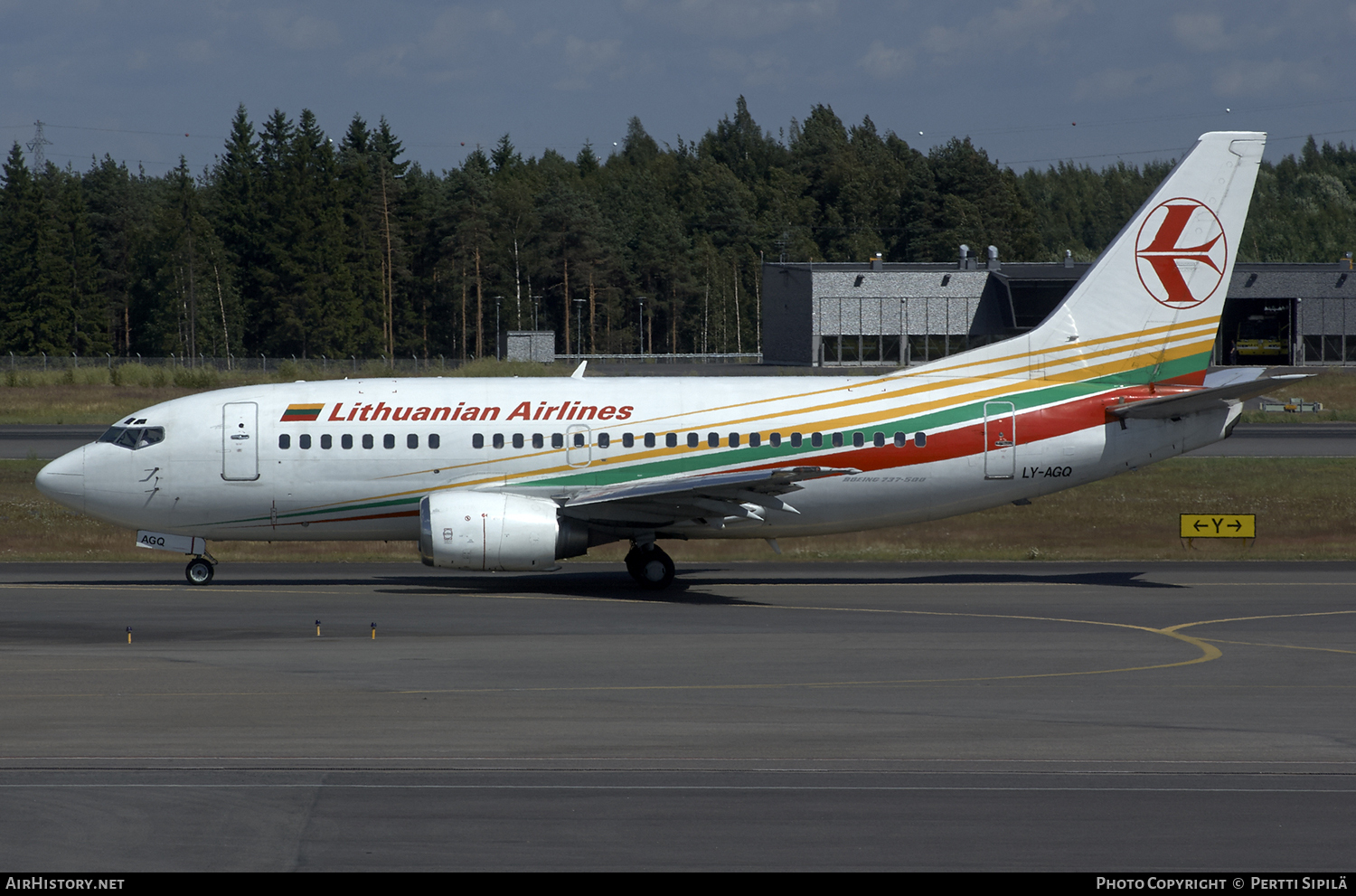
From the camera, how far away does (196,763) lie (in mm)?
14578

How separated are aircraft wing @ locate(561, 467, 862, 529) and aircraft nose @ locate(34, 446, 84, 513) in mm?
10278

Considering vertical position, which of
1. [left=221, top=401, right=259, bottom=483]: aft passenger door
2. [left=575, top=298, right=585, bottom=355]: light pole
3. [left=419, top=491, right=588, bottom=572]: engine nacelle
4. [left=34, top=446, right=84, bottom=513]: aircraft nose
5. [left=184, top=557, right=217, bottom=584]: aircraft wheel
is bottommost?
[left=184, top=557, right=217, bottom=584]: aircraft wheel

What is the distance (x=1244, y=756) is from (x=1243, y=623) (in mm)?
9729

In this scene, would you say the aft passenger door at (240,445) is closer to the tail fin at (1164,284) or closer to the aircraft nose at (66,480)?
the aircraft nose at (66,480)

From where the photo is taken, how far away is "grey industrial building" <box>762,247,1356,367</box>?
102250mm

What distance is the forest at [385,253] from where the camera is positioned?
13125cm

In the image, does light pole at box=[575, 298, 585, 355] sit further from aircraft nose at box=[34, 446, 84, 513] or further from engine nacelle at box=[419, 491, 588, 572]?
engine nacelle at box=[419, 491, 588, 572]

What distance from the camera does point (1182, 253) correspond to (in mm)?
28781

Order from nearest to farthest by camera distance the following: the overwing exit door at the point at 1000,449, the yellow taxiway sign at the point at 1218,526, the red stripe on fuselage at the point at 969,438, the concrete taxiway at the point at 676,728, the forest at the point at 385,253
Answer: the concrete taxiway at the point at 676,728 < the red stripe on fuselage at the point at 969,438 < the overwing exit door at the point at 1000,449 < the yellow taxiway sign at the point at 1218,526 < the forest at the point at 385,253

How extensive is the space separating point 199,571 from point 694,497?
1095 cm

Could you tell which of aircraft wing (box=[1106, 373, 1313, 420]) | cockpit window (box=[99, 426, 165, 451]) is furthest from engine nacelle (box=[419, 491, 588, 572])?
aircraft wing (box=[1106, 373, 1313, 420])

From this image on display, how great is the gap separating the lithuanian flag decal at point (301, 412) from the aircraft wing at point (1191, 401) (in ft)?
55.5

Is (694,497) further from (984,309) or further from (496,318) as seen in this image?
(496,318)

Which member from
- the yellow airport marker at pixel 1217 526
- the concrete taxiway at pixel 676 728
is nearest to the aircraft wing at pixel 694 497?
the concrete taxiway at pixel 676 728
